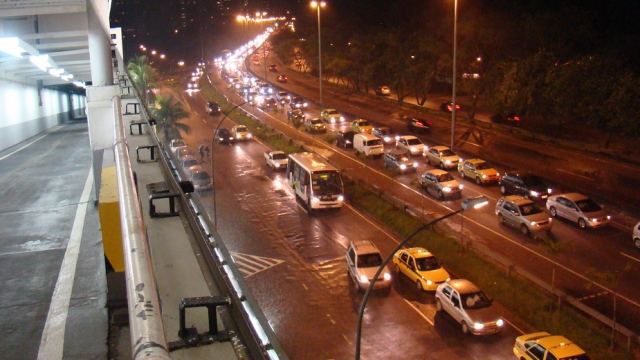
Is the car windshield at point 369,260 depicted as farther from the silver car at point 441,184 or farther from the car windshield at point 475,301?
the silver car at point 441,184

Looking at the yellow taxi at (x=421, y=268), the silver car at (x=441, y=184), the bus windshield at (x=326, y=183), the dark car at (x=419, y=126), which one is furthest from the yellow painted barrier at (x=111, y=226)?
the dark car at (x=419, y=126)

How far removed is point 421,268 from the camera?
58.0 ft

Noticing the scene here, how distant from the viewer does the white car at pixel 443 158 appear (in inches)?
1185

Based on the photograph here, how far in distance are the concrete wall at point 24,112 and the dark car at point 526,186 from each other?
2252cm

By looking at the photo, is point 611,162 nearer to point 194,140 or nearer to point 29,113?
point 194,140

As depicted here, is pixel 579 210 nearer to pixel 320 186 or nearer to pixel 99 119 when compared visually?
pixel 320 186

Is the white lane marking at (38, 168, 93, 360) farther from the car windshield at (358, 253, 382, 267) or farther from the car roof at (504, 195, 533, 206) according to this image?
the car roof at (504, 195, 533, 206)

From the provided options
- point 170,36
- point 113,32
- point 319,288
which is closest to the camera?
point 319,288

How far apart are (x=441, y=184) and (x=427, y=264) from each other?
8.31 m

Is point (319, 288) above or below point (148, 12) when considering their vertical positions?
below

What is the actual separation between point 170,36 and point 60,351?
111226 millimetres

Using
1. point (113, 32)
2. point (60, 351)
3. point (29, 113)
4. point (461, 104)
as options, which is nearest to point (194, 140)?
point (113, 32)

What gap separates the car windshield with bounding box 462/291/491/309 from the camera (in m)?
14.8

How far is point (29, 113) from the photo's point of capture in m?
34.5
